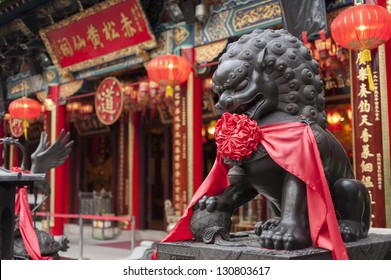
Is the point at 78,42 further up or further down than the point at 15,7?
further down

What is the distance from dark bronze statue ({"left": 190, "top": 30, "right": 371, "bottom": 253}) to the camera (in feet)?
6.82

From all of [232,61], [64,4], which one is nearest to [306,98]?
[232,61]

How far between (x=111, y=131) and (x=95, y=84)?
2.41 meters

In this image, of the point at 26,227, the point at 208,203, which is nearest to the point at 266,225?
the point at 208,203

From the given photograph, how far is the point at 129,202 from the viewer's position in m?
10.1

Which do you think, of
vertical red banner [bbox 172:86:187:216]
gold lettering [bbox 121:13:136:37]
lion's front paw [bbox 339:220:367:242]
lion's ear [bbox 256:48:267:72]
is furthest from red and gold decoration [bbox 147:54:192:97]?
lion's front paw [bbox 339:220:367:242]

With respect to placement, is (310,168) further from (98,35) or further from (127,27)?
(98,35)

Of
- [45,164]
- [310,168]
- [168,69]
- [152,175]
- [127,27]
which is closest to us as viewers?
[310,168]

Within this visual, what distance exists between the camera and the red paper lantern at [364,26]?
4.04 m

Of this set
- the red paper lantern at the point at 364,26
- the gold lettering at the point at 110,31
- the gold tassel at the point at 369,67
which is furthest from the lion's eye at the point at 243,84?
the gold lettering at the point at 110,31

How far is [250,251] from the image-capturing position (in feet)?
6.01

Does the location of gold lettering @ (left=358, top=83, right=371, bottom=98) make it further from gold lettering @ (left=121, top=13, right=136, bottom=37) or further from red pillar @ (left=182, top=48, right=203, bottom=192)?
gold lettering @ (left=121, top=13, right=136, bottom=37)

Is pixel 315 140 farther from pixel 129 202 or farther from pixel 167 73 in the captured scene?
pixel 129 202

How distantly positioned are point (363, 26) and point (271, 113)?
2.35 meters
